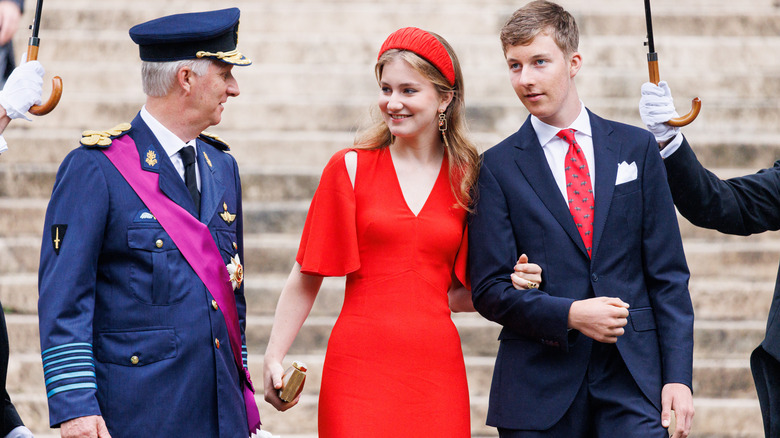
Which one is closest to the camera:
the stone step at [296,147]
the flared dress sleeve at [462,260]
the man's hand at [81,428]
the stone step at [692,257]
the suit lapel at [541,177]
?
the man's hand at [81,428]

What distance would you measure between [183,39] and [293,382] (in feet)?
3.37

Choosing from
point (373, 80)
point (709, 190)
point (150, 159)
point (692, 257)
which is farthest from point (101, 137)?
point (373, 80)

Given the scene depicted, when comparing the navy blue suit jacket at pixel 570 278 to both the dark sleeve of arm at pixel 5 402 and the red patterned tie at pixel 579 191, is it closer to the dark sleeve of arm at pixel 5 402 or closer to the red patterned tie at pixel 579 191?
the red patterned tie at pixel 579 191

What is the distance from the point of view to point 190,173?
9.55 feet

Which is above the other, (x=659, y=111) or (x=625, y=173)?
(x=659, y=111)

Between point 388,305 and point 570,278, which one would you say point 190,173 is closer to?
point 388,305

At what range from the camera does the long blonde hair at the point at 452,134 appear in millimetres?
3145

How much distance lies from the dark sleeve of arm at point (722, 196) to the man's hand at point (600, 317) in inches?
30.6

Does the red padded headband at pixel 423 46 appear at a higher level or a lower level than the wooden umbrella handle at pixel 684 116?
higher

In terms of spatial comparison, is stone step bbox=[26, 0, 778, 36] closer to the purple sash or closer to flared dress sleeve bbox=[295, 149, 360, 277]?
flared dress sleeve bbox=[295, 149, 360, 277]

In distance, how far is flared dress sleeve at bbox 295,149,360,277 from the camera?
314cm

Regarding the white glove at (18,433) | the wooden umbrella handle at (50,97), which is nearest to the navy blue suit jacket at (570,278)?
the wooden umbrella handle at (50,97)

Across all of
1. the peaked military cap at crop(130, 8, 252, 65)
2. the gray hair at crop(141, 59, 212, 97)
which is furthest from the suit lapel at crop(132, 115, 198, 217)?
the peaked military cap at crop(130, 8, 252, 65)

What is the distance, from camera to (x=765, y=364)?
10.6 feet
